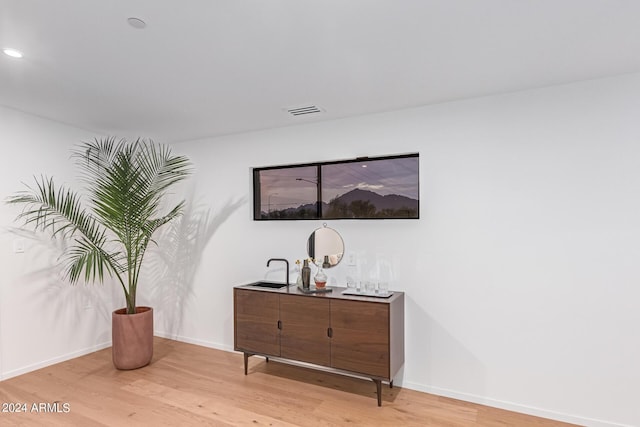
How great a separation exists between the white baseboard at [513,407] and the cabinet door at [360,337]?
0.53 m

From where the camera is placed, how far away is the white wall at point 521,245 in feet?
7.89

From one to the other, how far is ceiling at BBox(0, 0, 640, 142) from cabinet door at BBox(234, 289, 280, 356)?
5.48 ft

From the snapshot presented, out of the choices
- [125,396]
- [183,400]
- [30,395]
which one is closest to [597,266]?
[183,400]

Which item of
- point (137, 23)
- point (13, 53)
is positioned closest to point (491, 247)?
point (137, 23)

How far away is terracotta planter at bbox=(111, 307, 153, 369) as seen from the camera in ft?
11.0

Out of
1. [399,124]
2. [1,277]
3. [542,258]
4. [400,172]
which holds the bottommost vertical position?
[1,277]

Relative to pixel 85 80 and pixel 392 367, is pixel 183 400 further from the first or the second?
pixel 85 80

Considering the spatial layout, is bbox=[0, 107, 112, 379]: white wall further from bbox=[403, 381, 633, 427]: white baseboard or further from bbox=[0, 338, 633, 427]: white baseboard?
bbox=[403, 381, 633, 427]: white baseboard

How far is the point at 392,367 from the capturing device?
270 cm

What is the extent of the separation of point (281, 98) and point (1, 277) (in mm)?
2902

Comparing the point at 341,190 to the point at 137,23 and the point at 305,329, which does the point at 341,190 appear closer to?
the point at 305,329

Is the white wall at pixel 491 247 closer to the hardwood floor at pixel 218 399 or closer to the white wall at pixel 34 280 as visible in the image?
the white wall at pixel 34 280

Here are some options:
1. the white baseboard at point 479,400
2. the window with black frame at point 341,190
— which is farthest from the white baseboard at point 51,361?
the window with black frame at point 341,190

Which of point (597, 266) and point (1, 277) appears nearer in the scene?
point (597, 266)
